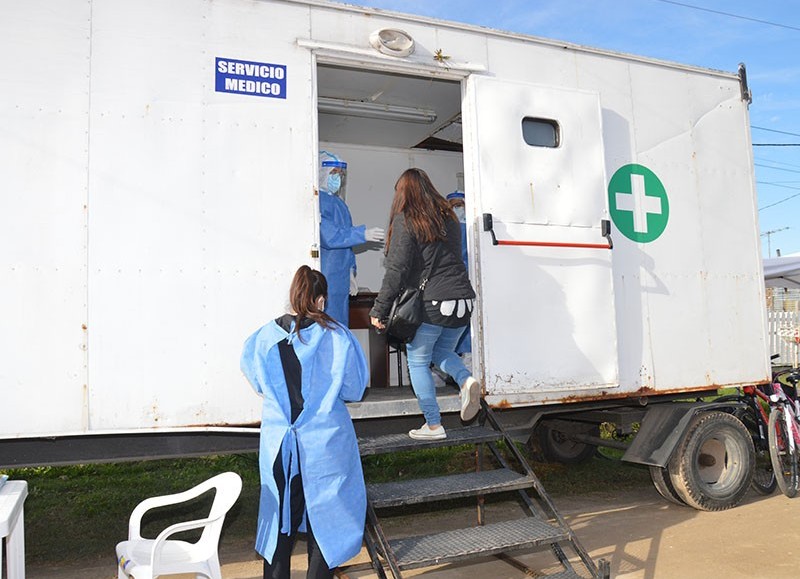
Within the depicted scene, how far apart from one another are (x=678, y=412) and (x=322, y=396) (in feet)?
11.0

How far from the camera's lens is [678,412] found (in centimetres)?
520

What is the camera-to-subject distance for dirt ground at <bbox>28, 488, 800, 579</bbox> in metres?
4.08

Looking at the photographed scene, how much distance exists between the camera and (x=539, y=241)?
4.41 m

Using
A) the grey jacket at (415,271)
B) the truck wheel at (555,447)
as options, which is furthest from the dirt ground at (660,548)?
the grey jacket at (415,271)

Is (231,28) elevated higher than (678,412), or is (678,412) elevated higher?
(231,28)

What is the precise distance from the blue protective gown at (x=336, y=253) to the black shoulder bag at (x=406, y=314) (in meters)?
0.97

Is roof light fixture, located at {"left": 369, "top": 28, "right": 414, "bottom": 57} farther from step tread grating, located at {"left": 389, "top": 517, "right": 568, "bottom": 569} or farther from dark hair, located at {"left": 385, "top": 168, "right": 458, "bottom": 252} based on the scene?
step tread grating, located at {"left": 389, "top": 517, "right": 568, "bottom": 569}

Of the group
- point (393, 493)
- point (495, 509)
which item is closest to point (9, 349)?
point (393, 493)

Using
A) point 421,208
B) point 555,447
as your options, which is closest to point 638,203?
point 421,208

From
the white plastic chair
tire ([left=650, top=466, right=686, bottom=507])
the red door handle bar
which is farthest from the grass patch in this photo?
the red door handle bar

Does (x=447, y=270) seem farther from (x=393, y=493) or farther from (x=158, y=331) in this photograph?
(x=158, y=331)

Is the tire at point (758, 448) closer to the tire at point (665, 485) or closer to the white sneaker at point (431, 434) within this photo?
the tire at point (665, 485)

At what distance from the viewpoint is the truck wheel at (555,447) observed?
22.3 ft

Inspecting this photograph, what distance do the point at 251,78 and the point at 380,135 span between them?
265 cm
